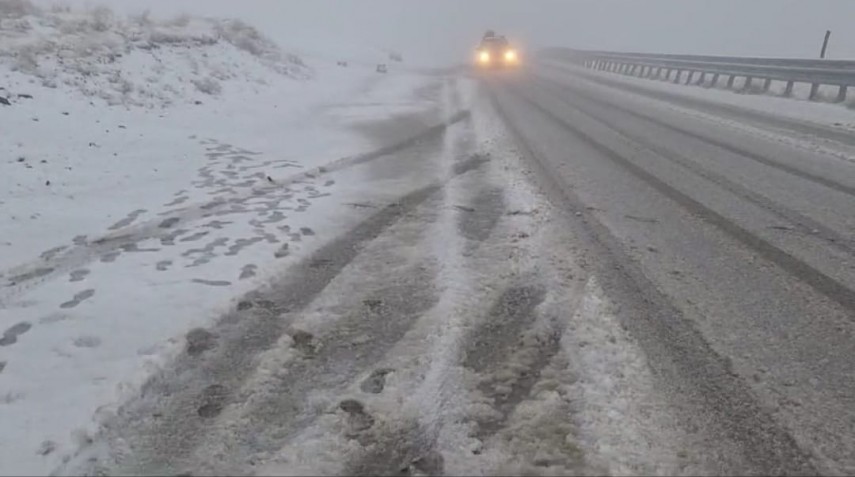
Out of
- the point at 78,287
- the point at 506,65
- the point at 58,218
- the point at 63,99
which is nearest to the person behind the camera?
the point at 78,287

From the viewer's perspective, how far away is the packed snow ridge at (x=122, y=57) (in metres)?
9.27

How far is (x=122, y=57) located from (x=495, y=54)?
65.6ft

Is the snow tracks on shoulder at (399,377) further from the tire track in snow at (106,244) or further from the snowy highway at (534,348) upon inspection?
the tire track in snow at (106,244)

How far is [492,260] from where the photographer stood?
166 inches

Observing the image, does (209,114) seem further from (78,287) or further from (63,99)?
(78,287)

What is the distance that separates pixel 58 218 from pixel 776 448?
5.24 meters

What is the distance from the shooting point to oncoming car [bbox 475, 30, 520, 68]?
28469 mm

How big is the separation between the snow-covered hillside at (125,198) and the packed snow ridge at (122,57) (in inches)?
1.8

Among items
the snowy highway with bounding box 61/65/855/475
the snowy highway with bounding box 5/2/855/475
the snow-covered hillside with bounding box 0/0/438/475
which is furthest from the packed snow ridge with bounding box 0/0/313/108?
the snowy highway with bounding box 61/65/855/475

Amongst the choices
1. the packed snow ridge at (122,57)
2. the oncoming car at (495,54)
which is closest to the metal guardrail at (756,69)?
the oncoming car at (495,54)

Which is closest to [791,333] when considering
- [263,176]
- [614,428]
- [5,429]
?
[614,428]

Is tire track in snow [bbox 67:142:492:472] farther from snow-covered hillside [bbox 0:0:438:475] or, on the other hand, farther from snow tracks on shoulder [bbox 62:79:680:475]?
snow-covered hillside [bbox 0:0:438:475]

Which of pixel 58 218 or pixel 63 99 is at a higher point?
pixel 63 99

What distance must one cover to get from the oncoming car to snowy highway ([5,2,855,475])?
69.5ft
